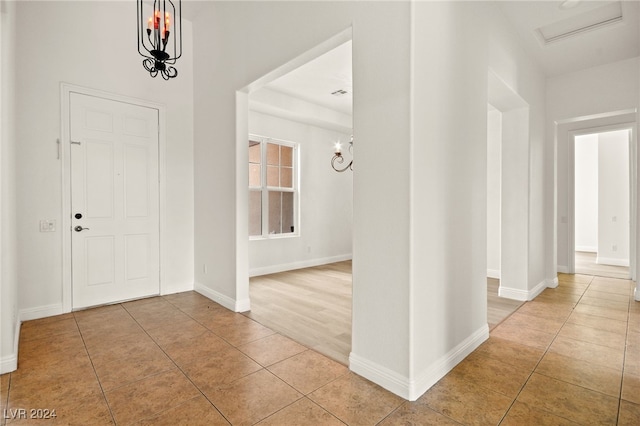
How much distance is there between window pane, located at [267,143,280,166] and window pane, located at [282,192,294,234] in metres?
0.64

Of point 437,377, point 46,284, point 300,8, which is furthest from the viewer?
point 46,284

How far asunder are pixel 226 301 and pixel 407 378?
243cm

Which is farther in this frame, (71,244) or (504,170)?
(504,170)

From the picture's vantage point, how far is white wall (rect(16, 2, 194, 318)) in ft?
10.8

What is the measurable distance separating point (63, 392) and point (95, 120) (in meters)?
2.99

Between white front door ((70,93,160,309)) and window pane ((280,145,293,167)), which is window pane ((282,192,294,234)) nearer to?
window pane ((280,145,293,167))

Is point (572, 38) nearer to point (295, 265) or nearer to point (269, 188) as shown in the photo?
point (269, 188)

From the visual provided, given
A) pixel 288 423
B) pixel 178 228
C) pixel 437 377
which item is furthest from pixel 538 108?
pixel 178 228

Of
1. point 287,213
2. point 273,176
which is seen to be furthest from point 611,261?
point 273,176

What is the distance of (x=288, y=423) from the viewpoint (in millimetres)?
1756

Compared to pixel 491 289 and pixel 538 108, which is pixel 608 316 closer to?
pixel 491 289

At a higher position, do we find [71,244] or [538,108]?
[538,108]

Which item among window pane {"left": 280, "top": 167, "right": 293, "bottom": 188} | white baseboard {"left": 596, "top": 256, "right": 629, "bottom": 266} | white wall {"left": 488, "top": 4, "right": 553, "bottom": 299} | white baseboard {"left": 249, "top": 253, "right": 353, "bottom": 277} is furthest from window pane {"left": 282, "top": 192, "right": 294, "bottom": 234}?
white baseboard {"left": 596, "top": 256, "right": 629, "bottom": 266}

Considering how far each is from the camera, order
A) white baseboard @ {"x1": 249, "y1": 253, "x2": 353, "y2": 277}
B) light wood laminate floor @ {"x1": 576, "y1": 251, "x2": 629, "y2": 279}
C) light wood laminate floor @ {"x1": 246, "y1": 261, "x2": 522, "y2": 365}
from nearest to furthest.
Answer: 1. light wood laminate floor @ {"x1": 246, "y1": 261, "x2": 522, "y2": 365}
2. light wood laminate floor @ {"x1": 576, "y1": 251, "x2": 629, "y2": 279}
3. white baseboard @ {"x1": 249, "y1": 253, "x2": 353, "y2": 277}
